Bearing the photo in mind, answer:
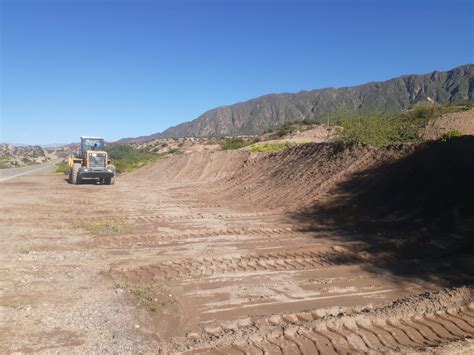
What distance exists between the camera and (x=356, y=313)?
212 inches

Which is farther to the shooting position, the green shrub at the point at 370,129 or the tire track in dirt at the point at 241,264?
the green shrub at the point at 370,129

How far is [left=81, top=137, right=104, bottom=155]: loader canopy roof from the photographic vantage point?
1026 inches

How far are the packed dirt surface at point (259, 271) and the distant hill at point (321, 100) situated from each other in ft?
180

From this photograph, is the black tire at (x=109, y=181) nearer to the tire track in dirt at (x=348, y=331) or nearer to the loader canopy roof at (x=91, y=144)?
the loader canopy roof at (x=91, y=144)

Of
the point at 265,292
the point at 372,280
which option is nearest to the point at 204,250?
the point at 265,292

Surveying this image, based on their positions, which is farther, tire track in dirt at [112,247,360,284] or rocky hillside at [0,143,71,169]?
rocky hillside at [0,143,71,169]

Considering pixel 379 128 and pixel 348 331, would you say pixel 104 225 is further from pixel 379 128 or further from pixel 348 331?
pixel 379 128

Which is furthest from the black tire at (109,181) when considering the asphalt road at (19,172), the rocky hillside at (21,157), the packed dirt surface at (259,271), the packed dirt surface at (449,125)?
the rocky hillside at (21,157)

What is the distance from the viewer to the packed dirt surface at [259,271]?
4.88 m

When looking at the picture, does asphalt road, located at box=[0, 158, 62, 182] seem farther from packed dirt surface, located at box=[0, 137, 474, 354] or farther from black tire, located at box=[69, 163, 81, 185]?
packed dirt surface, located at box=[0, 137, 474, 354]

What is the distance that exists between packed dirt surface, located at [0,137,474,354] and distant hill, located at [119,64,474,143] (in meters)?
54.9

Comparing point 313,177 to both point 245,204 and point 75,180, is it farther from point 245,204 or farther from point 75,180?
point 75,180

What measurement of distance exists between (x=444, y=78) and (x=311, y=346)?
4511 inches

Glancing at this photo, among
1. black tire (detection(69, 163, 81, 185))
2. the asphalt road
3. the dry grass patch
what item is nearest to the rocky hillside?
the asphalt road
